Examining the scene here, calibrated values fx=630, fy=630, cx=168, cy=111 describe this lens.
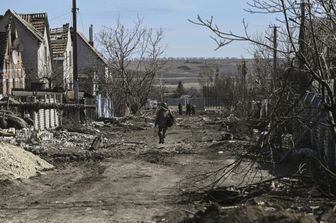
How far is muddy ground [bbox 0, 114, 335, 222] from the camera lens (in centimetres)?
881

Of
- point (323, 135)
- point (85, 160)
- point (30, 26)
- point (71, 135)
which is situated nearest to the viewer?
point (323, 135)

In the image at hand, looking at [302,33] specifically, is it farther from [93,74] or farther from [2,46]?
[93,74]

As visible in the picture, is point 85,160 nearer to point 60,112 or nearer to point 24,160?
point 24,160

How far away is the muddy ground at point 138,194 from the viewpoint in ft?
28.9

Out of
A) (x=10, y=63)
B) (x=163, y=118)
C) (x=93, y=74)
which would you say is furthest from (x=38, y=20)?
(x=163, y=118)

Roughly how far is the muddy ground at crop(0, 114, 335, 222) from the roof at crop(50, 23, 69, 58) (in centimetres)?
4456

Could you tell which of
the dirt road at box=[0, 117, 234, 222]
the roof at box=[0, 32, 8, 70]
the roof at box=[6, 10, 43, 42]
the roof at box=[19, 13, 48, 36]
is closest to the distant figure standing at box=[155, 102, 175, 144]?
the dirt road at box=[0, 117, 234, 222]

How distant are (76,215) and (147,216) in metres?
1.16

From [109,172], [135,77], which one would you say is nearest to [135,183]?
[109,172]

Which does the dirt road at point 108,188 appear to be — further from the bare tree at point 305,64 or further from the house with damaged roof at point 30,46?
the house with damaged roof at point 30,46

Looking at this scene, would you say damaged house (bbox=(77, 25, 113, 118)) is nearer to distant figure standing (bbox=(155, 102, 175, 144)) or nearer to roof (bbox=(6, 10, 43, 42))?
roof (bbox=(6, 10, 43, 42))

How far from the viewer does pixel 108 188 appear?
13.2 m

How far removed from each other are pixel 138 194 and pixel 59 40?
188 feet

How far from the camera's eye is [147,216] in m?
9.94
